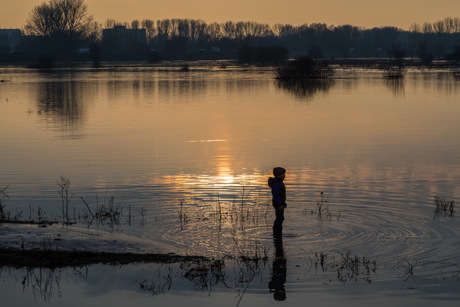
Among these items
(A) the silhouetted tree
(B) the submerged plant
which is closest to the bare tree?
(A) the silhouetted tree

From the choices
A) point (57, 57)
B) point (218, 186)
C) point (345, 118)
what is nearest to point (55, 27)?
point (57, 57)

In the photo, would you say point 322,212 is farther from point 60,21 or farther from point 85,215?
point 60,21

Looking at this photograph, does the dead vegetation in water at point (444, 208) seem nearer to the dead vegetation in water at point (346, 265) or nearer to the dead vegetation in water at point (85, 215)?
the dead vegetation in water at point (346, 265)

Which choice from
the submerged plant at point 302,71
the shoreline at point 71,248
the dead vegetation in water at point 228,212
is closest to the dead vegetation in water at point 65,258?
the shoreline at point 71,248

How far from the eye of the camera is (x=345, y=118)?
120ft

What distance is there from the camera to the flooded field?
10.3m

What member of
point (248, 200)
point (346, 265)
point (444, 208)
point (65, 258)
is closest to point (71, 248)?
point (65, 258)

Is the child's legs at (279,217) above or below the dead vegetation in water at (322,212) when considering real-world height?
above

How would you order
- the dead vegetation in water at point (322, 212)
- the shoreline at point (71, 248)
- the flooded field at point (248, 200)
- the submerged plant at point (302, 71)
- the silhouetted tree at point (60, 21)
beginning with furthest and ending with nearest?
the silhouetted tree at point (60, 21) → the submerged plant at point (302, 71) → the dead vegetation in water at point (322, 212) → the shoreline at point (71, 248) → the flooded field at point (248, 200)

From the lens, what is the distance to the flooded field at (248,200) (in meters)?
10.3

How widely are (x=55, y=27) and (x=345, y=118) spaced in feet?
528

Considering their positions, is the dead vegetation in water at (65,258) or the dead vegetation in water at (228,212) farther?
the dead vegetation in water at (228,212)

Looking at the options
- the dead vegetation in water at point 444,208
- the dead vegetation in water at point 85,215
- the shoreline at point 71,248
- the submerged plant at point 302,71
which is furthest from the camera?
the submerged plant at point 302,71

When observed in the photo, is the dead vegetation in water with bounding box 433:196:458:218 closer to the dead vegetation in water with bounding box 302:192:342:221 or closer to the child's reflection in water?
the dead vegetation in water with bounding box 302:192:342:221
